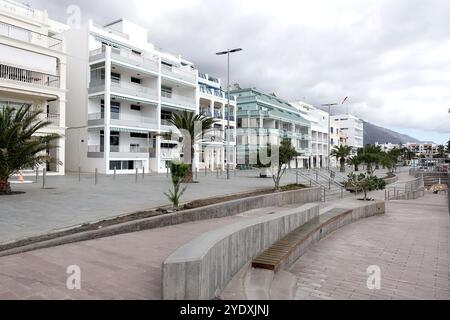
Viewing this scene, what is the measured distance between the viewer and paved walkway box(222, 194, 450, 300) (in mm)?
5238

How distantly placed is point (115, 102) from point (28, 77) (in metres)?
8.58

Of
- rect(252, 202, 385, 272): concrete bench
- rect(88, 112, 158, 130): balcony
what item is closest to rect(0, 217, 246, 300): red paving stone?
rect(252, 202, 385, 272): concrete bench

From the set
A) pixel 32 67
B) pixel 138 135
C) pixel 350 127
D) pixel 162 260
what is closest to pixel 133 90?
pixel 138 135

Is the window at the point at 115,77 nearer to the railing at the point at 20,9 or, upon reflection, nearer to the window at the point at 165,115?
the window at the point at 165,115

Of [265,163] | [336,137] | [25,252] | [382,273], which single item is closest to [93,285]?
[25,252]

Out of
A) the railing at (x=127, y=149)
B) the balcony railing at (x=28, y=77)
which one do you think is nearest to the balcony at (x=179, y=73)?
the railing at (x=127, y=149)

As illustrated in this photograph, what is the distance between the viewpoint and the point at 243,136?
52750 mm

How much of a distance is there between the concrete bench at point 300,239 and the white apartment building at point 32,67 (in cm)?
1988

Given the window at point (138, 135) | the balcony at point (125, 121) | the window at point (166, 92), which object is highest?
the window at point (166, 92)

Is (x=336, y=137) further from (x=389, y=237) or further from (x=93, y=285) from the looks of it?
(x=93, y=285)

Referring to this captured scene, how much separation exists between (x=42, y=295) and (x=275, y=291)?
3.14m

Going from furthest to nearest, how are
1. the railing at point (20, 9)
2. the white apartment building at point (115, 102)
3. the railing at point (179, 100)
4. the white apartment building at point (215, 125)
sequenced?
1. the white apartment building at point (215, 125)
2. the railing at point (179, 100)
3. the white apartment building at point (115, 102)
4. the railing at point (20, 9)

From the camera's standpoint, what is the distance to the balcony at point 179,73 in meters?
36.5

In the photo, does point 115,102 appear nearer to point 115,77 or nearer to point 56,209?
point 115,77
